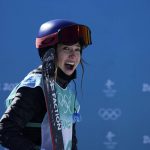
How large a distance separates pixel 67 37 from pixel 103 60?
1.93 m

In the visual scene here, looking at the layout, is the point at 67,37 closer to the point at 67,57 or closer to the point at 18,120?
the point at 67,57

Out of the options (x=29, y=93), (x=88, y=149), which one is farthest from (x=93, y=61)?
(x=29, y=93)

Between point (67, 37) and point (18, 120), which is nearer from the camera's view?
point (18, 120)

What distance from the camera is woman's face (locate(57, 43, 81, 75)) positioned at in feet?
6.06

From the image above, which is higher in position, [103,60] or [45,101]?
[45,101]

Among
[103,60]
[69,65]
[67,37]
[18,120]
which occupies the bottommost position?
[103,60]

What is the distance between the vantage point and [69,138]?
6.17 ft

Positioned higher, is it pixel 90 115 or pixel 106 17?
pixel 106 17

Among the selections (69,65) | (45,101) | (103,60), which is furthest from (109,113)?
(45,101)

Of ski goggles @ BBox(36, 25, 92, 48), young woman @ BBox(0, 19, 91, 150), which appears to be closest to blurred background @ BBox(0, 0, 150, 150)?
young woman @ BBox(0, 19, 91, 150)

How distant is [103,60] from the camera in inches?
147

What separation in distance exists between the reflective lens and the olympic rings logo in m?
1.84

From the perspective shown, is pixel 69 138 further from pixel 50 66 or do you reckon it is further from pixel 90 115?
pixel 90 115

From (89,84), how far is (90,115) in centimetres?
26
